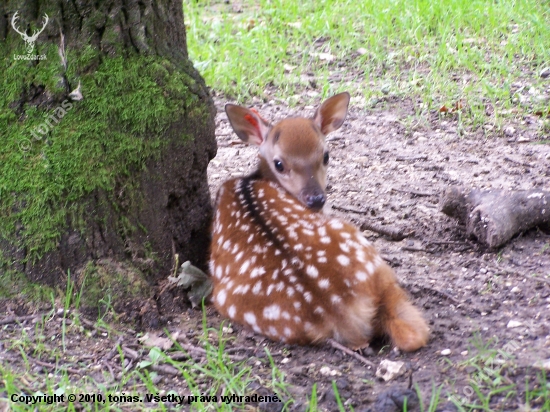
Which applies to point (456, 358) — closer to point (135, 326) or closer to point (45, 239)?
point (135, 326)

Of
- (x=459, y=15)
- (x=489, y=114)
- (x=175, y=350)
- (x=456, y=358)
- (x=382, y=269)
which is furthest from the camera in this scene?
(x=459, y=15)

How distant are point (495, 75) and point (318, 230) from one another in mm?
3216

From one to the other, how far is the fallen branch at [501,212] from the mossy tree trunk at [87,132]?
1.59 metres

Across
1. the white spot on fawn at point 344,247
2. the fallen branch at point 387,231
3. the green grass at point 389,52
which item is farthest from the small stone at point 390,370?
the green grass at point 389,52

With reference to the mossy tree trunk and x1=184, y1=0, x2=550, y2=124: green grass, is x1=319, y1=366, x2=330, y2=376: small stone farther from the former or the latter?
x1=184, y1=0, x2=550, y2=124: green grass

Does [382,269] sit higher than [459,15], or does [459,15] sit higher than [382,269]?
[459,15]

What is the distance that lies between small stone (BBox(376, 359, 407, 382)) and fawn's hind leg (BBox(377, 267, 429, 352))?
15 centimetres

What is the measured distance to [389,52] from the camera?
6.70 metres

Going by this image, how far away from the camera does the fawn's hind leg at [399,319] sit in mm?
3205

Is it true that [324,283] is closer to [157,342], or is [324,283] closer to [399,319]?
[399,319]

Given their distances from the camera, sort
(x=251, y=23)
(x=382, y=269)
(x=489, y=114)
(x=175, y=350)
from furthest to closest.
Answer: (x=251, y=23)
(x=489, y=114)
(x=382, y=269)
(x=175, y=350)

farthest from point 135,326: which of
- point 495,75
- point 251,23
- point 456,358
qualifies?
point 251,23

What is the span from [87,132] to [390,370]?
1728mm

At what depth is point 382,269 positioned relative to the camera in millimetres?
3562
